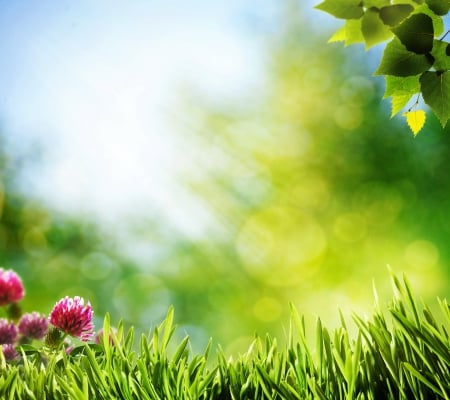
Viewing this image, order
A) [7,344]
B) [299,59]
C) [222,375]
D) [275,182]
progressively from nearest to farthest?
[222,375] < [7,344] < [275,182] < [299,59]

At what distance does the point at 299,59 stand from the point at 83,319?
716 cm

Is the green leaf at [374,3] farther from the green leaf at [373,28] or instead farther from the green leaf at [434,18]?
the green leaf at [434,18]

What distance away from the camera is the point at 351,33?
41.6 inches

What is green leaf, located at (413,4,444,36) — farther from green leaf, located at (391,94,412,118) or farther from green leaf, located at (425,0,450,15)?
green leaf, located at (391,94,412,118)

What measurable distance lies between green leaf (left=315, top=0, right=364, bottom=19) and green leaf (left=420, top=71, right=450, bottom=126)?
227 millimetres

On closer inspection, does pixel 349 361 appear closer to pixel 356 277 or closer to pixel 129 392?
pixel 129 392

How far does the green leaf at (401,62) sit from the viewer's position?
33.6 inches

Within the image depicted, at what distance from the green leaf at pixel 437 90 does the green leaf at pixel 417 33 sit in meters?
0.04

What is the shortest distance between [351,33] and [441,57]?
235 mm

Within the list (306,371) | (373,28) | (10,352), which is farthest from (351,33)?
(10,352)

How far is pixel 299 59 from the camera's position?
789 cm

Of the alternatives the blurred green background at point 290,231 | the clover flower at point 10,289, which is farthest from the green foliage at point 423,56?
the blurred green background at point 290,231

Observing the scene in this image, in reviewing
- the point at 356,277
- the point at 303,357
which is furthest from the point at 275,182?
the point at 303,357

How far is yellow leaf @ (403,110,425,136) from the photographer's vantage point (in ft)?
3.19
